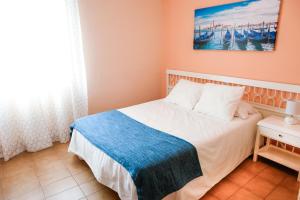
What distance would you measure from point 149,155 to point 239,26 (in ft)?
6.96

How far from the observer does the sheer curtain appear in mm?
2479

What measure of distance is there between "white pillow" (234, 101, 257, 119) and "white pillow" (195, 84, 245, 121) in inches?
3.0

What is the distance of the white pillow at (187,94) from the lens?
9.63 ft

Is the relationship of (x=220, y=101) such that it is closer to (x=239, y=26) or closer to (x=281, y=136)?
(x=281, y=136)

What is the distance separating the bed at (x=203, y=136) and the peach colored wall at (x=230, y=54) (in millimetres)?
142

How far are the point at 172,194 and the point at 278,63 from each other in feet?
6.51

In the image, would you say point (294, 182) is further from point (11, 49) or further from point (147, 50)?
point (11, 49)

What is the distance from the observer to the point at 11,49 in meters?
2.47

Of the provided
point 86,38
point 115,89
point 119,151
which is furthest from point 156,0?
point 119,151

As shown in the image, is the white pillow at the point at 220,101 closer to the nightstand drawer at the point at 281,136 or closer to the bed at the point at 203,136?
the bed at the point at 203,136

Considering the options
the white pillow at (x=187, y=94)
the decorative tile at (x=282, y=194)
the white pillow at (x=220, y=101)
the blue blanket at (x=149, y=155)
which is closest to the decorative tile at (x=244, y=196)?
the decorative tile at (x=282, y=194)

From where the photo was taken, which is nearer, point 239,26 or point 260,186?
point 260,186

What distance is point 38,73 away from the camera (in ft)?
8.84

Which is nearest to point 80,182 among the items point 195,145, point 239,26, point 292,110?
point 195,145
